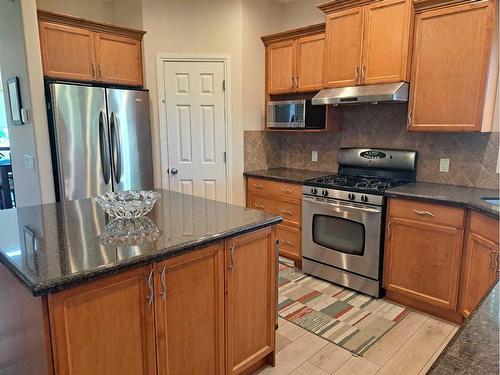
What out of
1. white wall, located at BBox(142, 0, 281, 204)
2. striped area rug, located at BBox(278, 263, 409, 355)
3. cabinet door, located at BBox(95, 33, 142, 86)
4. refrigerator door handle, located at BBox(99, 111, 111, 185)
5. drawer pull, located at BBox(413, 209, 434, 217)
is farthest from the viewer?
white wall, located at BBox(142, 0, 281, 204)

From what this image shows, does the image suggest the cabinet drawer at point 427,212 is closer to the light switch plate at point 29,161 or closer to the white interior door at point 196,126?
the white interior door at point 196,126

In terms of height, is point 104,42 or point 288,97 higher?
point 104,42

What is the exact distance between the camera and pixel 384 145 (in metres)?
3.42

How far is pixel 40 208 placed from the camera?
2.18 m

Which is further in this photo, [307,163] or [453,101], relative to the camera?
[307,163]

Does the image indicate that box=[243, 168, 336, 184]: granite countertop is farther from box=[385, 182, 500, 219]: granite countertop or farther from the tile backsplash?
box=[385, 182, 500, 219]: granite countertop

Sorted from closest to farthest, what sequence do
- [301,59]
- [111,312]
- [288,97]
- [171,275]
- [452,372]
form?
[452,372] < [111,312] < [171,275] < [301,59] < [288,97]

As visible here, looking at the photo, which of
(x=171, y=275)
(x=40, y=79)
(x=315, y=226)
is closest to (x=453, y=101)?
(x=315, y=226)

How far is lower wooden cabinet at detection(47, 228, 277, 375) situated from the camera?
4.24 ft

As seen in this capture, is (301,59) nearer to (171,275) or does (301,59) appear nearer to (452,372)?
(171,275)

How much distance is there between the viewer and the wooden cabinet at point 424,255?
2516 millimetres

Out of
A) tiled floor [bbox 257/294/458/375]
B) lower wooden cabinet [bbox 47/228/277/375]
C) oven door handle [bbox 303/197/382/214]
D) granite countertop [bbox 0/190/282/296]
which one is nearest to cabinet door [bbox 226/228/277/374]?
lower wooden cabinet [bbox 47/228/277/375]

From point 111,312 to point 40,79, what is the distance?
8.23ft

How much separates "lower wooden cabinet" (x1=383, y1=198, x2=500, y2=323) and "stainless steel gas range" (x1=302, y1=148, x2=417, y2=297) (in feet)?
0.37
